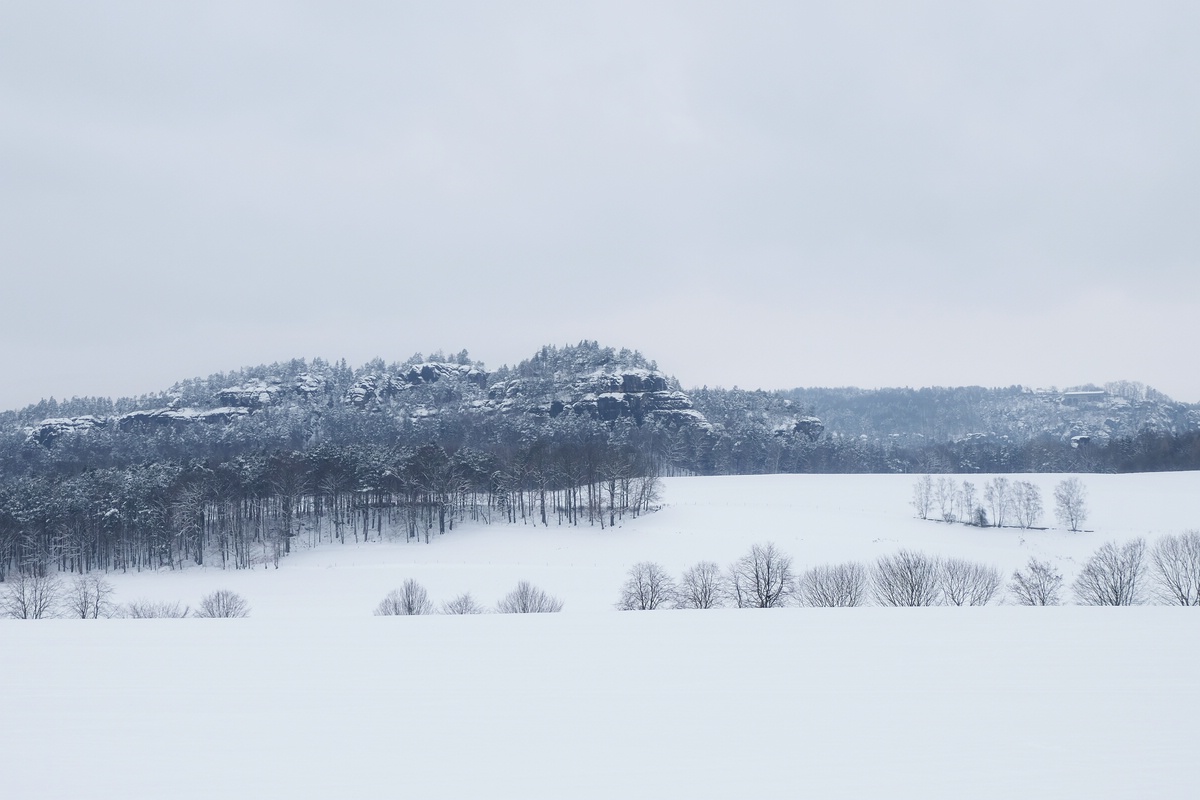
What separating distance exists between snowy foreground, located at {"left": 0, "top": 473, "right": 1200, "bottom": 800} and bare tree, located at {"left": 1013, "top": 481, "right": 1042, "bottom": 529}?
55093mm

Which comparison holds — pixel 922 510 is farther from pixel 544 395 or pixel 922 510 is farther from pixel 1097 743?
pixel 544 395

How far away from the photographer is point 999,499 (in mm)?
75375

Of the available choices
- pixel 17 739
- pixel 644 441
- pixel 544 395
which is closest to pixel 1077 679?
pixel 17 739

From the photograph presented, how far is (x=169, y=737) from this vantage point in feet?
36.1

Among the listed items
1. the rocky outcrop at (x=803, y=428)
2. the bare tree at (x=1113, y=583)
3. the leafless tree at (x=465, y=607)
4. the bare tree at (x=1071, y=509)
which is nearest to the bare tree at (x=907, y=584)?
the bare tree at (x=1113, y=583)

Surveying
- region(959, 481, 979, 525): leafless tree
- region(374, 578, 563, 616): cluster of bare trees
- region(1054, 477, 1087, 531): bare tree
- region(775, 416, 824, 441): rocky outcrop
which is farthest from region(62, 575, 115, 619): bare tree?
region(775, 416, 824, 441): rocky outcrop

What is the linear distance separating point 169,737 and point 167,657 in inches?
259

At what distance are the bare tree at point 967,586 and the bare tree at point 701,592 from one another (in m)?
12.0

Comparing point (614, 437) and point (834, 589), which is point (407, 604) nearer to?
point (834, 589)

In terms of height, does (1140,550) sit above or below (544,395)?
below

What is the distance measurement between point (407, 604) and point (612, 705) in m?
27.0

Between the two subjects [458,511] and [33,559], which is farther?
[458,511]

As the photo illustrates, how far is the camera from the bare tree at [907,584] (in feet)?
118

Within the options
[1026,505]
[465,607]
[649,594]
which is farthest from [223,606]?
[1026,505]
